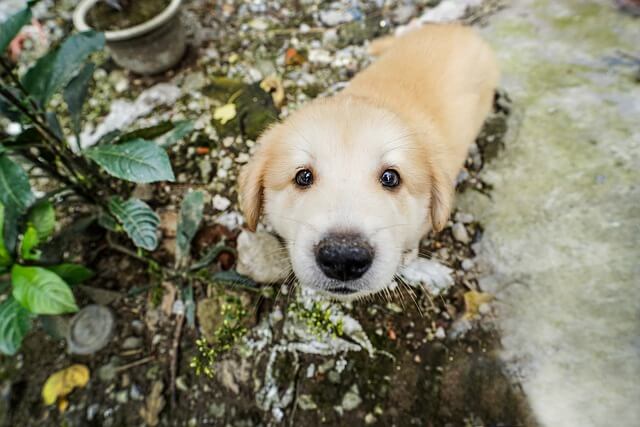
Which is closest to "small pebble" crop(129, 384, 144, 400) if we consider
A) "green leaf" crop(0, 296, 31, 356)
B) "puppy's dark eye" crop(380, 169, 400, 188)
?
"green leaf" crop(0, 296, 31, 356)

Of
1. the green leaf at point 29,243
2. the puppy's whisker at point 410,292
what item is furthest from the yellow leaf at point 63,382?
the puppy's whisker at point 410,292

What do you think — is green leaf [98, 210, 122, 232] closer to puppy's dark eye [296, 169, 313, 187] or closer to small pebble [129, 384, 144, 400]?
small pebble [129, 384, 144, 400]

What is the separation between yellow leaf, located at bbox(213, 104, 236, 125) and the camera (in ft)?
9.69

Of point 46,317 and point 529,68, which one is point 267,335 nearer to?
point 46,317

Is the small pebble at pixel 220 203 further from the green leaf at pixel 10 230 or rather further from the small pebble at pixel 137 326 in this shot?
the green leaf at pixel 10 230

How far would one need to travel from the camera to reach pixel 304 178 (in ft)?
5.65

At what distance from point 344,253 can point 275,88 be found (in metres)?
2.12

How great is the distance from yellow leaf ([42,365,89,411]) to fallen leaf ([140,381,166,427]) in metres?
0.39

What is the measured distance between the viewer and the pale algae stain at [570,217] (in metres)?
1.83

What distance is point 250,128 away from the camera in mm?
2891

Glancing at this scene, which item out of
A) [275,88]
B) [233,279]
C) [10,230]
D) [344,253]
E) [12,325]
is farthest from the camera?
[275,88]

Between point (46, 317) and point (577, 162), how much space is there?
322cm

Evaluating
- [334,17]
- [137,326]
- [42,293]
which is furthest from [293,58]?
[42,293]

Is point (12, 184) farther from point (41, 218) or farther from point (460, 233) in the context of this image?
point (460, 233)
